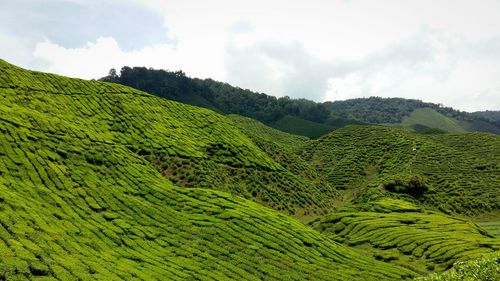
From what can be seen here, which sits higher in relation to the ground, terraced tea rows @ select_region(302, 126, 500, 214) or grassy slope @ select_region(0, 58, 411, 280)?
terraced tea rows @ select_region(302, 126, 500, 214)

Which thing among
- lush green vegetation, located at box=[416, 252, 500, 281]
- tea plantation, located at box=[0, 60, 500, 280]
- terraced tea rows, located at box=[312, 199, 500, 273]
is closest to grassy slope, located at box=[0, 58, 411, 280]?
tea plantation, located at box=[0, 60, 500, 280]

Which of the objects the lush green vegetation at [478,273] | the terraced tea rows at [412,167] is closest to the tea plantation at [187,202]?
the terraced tea rows at [412,167]

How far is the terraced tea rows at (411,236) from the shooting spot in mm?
53656

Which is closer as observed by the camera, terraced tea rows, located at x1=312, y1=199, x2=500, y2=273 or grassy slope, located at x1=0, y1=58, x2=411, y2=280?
grassy slope, located at x1=0, y1=58, x2=411, y2=280

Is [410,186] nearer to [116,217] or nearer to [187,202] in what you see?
[187,202]

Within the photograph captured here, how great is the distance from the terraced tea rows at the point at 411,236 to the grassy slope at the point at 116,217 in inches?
218

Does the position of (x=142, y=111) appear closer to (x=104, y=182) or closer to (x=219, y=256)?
(x=104, y=182)

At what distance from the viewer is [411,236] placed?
6106cm

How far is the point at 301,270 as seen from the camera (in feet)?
155

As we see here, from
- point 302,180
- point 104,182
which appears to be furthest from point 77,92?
point 302,180

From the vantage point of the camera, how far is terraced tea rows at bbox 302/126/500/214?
93562 mm

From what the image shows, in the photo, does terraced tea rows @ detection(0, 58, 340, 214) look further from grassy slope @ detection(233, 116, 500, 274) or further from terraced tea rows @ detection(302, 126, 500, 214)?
terraced tea rows @ detection(302, 126, 500, 214)

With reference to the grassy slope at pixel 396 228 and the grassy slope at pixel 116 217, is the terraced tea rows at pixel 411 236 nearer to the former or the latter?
the grassy slope at pixel 396 228

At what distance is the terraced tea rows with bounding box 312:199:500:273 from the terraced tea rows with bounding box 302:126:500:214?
63.8 feet
